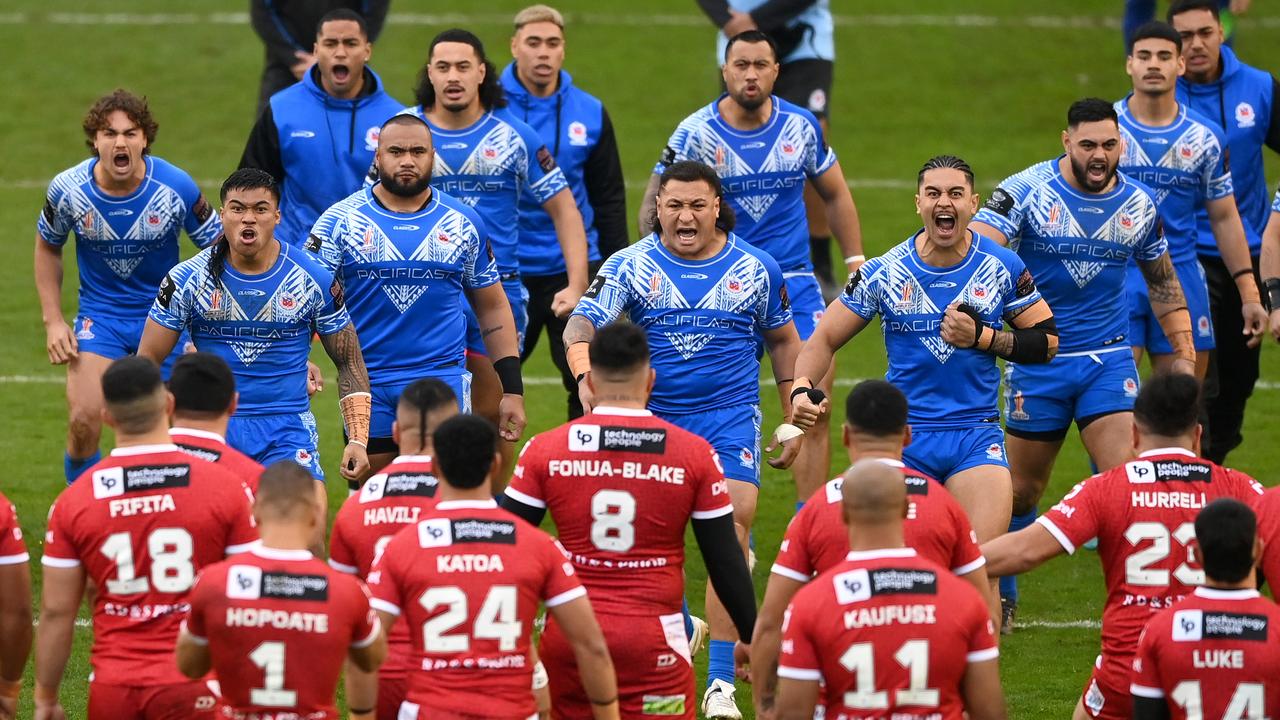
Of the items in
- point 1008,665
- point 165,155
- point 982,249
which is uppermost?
point 165,155

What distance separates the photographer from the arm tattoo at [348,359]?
32.4 feet

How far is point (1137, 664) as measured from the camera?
677cm

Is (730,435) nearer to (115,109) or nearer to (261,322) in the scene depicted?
(261,322)

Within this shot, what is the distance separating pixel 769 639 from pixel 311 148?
19.3 feet

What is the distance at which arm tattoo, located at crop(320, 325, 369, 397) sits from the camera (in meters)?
9.88

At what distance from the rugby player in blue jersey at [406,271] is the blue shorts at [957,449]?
2301 millimetres

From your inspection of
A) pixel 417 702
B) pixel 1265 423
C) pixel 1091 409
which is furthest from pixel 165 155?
pixel 417 702

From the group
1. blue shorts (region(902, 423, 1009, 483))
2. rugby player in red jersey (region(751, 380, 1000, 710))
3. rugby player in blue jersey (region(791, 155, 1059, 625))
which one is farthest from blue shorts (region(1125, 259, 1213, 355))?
rugby player in red jersey (region(751, 380, 1000, 710))

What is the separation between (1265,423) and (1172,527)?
8.64 m

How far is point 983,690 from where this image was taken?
659 centimetres

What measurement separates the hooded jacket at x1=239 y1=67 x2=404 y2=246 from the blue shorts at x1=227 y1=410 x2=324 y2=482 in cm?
251

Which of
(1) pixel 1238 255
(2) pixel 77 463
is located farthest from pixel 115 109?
(1) pixel 1238 255

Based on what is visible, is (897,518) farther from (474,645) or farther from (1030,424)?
(1030,424)

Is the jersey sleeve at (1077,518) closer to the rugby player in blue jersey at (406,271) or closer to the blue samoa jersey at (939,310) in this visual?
the blue samoa jersey at (939,310)
